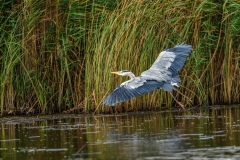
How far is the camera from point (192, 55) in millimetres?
10914

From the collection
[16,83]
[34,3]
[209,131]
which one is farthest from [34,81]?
[209,131]

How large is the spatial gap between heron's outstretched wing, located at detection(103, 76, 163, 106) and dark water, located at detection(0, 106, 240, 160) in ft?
1.05

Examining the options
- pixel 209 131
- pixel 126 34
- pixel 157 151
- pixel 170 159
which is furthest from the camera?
pixel 126 34

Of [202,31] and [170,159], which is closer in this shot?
[170,159]

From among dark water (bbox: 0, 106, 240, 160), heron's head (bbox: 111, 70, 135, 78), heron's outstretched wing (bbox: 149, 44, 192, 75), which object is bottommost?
dark water (bbox: 0, 106, 240, 160)

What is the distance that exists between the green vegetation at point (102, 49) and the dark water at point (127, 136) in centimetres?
57

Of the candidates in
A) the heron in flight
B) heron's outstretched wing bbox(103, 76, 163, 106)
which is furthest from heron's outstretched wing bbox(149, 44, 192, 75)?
heron's outstretched wing bbox(103, 76, 163, 106)

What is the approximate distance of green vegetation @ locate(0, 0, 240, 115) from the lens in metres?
10.7

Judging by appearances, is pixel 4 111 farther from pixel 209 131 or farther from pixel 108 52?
pixel 209 131

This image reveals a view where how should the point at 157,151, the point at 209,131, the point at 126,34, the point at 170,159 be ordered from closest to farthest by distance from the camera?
1. the point at 170,159
2. the point at 157,151
3. the point at 209,131
4. the point at 126,34

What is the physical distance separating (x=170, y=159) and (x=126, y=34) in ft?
15.6

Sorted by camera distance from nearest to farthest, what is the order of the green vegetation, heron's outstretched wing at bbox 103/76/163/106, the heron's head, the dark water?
the dark water < heron's outstretched wing at bbox 103/76/163/106 < the heron's head < the green vegetation

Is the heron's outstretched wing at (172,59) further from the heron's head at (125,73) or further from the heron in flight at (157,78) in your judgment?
the heron's head at (125,73)

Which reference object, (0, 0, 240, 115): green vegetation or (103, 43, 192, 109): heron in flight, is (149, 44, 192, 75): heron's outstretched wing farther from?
(0, 0, 240, 115): green vegetation
